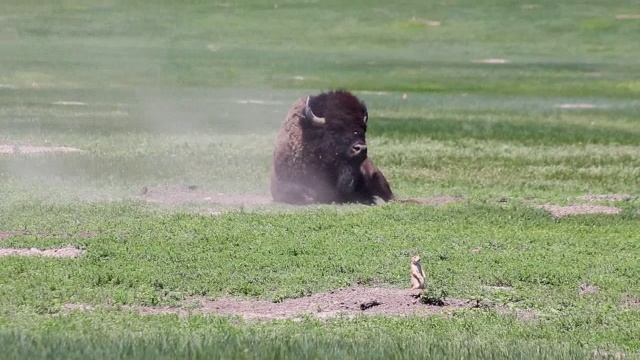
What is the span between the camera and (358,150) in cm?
1803

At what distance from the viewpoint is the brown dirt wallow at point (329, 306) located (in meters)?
11.0

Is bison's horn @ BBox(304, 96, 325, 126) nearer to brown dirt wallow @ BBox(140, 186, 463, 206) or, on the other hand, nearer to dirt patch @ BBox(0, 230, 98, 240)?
brown dirt wallow @ BBox(140, 186, 463, 206)

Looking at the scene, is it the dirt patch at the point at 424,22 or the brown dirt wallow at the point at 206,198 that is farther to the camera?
the dirt patch at the point at 424,22

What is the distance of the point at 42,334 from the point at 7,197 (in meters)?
7.94

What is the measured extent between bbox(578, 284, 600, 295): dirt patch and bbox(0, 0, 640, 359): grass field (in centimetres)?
3

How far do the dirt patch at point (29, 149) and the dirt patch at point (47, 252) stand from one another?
368 inches

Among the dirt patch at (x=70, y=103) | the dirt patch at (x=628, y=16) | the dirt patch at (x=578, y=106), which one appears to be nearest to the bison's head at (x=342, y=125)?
the dirt patch at (x=70, y=103)

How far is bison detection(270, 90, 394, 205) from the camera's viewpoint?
18.1m

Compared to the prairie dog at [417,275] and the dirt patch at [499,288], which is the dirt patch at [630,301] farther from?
the prairie dog at [417,275]


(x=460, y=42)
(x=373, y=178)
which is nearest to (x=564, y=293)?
(x=373, y=178)

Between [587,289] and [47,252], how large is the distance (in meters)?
5.00

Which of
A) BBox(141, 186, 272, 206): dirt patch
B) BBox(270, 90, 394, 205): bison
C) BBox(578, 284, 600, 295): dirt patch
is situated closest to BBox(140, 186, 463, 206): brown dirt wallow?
BBox(141, 186, 272, 206): dirt patch

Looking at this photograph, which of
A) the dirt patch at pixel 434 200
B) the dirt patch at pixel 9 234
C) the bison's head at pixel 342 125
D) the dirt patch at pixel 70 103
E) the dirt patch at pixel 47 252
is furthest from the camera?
the dirt patch at pixel 70 103

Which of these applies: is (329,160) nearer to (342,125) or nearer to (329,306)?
(342,125)
